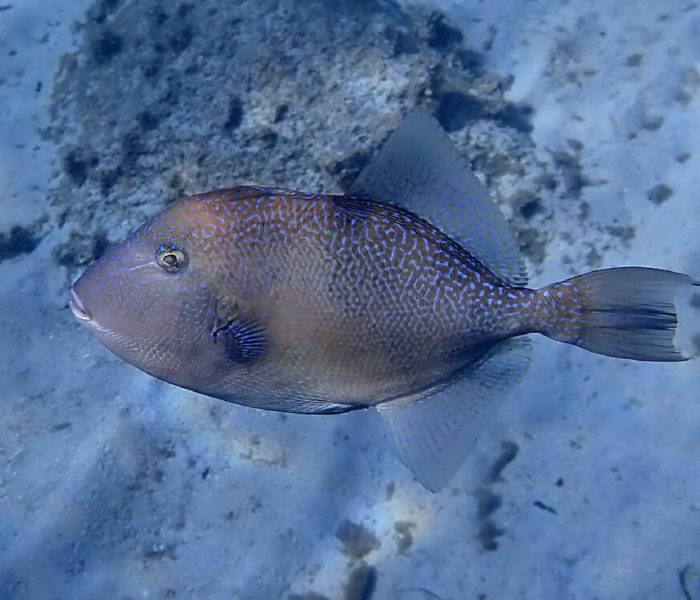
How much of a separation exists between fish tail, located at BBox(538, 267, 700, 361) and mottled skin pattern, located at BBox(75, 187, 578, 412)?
0.05ft

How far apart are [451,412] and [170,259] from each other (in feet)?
3.89

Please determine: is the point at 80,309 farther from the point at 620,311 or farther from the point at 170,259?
the point at 620,311

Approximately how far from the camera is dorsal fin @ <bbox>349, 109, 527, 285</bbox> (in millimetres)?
1828

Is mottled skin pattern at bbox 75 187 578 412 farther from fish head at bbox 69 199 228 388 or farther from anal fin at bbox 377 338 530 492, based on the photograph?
anal fin at bbox 377 338 530 492

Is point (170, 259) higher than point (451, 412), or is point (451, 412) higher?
point (170, 259)

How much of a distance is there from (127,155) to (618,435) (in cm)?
413

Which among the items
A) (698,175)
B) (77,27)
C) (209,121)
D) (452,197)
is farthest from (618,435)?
(77,27)

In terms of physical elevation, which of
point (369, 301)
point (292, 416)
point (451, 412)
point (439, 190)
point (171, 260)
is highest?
point (171, 260)

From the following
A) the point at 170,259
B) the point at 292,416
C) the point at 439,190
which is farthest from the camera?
the point at 292,416

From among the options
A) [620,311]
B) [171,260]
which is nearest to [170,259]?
[171,260]

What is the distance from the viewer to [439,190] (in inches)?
73.8

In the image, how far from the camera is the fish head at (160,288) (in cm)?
165

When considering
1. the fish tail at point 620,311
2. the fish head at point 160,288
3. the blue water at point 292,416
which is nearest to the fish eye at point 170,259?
the fish head at point 160,288

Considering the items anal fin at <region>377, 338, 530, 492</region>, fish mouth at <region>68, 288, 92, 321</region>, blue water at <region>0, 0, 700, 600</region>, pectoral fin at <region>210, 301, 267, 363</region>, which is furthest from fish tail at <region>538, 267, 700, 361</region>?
blue water at <region>0, 0, 700, 600</region>
